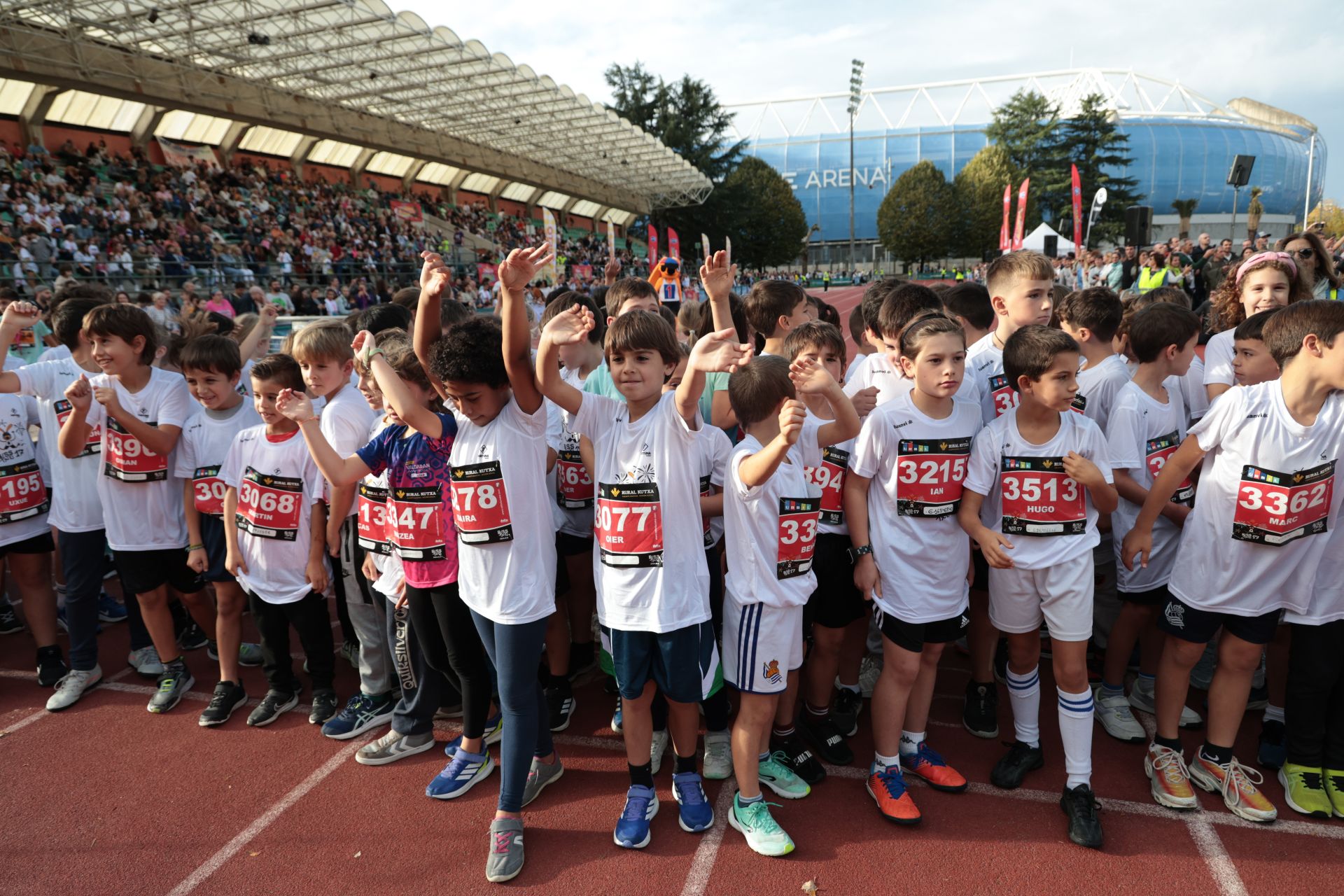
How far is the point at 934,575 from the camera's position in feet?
9.66

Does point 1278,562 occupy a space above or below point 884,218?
below

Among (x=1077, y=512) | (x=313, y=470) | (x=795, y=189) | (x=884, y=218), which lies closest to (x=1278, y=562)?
(x=1077, y=512)

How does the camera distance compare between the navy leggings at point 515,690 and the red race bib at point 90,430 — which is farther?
the red race bib at point 90,430

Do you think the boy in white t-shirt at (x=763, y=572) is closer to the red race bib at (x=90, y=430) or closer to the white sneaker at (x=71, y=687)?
the red race bib at (x=90, y=430)

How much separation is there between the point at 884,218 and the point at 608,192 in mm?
26179

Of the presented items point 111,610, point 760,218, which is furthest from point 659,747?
point 760,218

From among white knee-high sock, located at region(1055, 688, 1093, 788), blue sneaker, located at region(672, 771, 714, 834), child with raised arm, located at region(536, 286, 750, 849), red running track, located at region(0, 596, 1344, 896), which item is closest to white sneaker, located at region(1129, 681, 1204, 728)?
red running track, located at region(0, 596, 1344, 896)

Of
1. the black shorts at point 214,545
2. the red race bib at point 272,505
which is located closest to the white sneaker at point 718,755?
the red race bib at point 272,505

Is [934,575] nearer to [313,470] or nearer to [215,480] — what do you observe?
[313,470]

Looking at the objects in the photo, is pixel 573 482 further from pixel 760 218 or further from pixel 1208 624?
pixel 760 218

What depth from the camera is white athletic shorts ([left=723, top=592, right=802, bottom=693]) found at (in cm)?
279

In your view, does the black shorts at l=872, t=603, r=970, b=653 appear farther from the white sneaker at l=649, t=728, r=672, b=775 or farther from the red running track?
the white sneaker at l=649, t=728, r=672, b=775

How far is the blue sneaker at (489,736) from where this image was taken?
3441 mm

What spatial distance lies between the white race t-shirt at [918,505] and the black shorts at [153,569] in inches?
138
